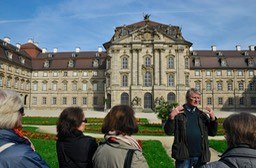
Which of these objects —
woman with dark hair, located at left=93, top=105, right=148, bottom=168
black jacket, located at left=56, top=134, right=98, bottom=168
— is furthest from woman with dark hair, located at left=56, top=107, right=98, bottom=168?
woman with dark hair, located at left=93, top=105, right=148, bottom=168

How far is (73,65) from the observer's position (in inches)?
2115

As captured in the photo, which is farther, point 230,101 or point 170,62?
point 230,101

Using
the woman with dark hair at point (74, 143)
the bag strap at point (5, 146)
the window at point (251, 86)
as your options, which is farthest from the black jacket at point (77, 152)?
the window at point (251, 86)

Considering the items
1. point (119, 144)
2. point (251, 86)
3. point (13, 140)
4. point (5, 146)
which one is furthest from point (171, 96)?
point (5, 146)

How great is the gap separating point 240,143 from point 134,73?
40.6m

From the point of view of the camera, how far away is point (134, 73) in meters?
43.0

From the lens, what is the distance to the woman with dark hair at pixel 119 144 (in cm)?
285

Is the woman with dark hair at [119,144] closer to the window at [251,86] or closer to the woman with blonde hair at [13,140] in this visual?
the woman with blonde hair at [13,140]

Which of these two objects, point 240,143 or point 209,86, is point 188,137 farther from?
point 209,86

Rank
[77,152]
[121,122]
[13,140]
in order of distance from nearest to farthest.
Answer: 1. [13,140]
2. [121,122]
3. [77,152]

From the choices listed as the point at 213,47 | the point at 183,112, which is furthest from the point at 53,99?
the point at 183,112

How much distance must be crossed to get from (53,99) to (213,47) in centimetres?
3837

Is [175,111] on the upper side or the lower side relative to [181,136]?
upper

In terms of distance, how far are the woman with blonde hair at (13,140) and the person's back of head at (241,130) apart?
6.16ft
